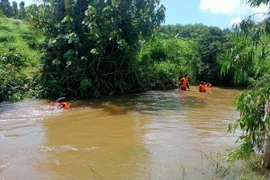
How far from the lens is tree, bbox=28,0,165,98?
1316 centimetres

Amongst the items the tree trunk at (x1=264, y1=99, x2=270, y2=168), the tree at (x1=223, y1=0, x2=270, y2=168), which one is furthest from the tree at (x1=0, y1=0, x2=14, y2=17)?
the tree trunk at (x1=264, y1=99, x2=270, y2=168)

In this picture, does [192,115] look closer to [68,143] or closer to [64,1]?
[68,143]

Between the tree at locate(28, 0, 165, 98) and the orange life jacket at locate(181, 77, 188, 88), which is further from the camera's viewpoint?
the orange life jacket at locate(181, 77, 188, 88)

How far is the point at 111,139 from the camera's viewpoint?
7703 mm

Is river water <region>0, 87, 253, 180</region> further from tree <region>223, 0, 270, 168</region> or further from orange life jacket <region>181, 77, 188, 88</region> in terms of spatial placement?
orange life jacket <region>181, 77, 188, 88</region>

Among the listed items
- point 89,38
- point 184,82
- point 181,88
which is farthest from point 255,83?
point 181,88

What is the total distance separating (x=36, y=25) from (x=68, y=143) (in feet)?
26.3

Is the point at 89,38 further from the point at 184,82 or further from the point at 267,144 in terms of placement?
the point at 267,144

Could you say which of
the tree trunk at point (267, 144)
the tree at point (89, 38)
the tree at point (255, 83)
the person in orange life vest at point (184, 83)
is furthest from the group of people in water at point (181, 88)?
the tree trunk at point (267, 144)

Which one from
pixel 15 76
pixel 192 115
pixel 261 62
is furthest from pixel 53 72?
pixel 261 62

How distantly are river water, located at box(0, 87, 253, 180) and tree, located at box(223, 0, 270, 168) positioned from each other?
97cm

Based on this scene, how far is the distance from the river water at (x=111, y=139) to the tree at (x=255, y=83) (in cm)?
97

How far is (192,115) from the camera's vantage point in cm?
1091

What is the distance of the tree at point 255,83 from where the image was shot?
4.67m
